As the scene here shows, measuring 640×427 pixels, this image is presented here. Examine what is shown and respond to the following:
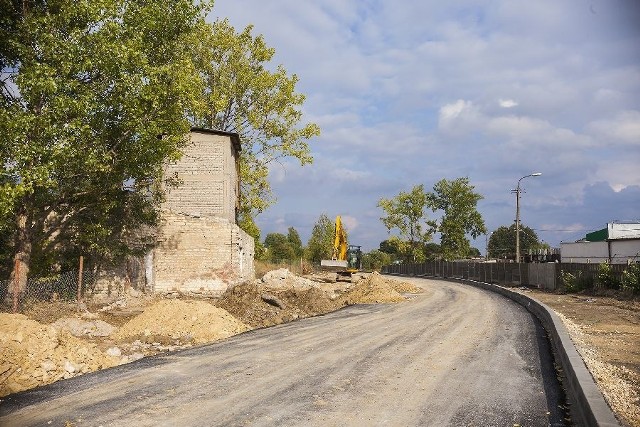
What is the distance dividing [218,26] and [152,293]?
68.7 ft

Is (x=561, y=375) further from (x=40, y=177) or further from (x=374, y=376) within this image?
(x=40, y=177)

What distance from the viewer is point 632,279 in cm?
2323

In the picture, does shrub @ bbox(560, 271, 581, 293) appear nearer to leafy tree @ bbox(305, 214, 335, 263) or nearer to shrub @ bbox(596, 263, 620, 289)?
Answer: shrub @ bbox(596, 263, 620, 289)

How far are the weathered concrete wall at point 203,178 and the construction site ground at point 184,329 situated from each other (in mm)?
5523

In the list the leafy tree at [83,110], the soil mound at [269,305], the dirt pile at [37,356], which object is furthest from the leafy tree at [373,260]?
the dirt pile at [37,356]

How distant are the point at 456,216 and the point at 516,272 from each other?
136 ft

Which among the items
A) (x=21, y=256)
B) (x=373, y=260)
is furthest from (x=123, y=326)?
(x=373, y=260)

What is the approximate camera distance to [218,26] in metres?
35.5

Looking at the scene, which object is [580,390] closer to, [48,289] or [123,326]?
[123,326]

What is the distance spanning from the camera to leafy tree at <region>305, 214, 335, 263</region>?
2703 inches

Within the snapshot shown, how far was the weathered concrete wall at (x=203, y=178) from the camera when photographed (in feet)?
84.2

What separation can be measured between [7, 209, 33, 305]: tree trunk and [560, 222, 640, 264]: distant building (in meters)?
39.2

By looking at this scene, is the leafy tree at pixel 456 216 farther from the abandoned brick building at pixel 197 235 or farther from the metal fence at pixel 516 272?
the abandoned brick building at pixel 197 235

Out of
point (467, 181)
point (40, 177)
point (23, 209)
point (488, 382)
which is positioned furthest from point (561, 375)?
point (467, 181)
